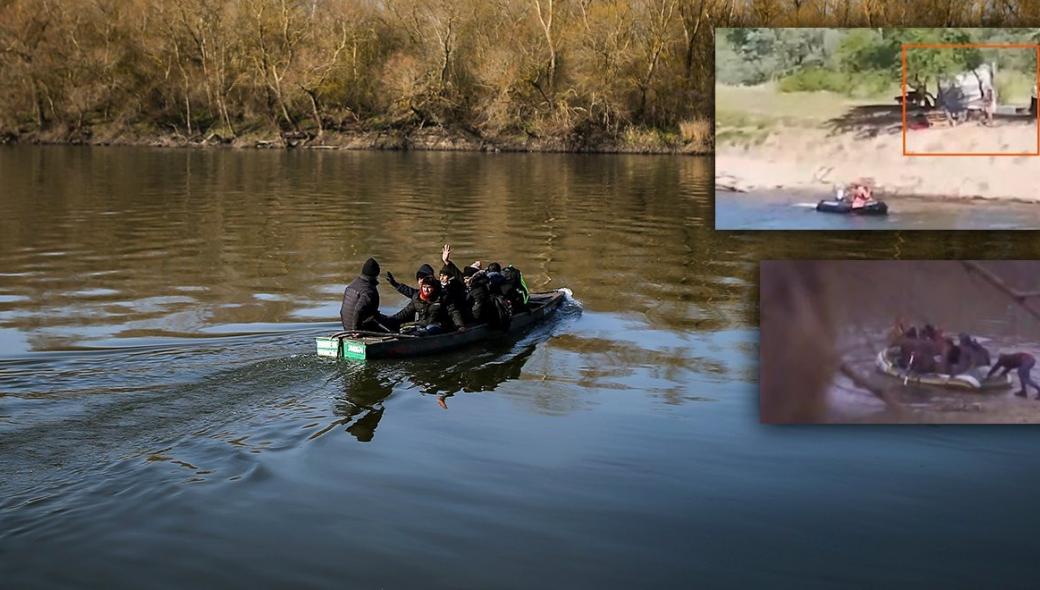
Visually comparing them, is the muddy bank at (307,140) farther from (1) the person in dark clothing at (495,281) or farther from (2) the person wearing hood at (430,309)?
(2) the person wearing hood at (430,309)

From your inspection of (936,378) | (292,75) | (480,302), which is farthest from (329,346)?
(292,75)

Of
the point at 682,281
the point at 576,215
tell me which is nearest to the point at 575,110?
the point at 576,215

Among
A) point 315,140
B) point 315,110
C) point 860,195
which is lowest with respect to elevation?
point 860,195

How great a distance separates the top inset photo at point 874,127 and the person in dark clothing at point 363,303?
317 inches

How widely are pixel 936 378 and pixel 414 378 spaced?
753cm

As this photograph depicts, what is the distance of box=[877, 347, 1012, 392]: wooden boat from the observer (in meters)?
7.91

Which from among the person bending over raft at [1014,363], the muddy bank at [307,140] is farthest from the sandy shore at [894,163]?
the muddy bank at [307,140]

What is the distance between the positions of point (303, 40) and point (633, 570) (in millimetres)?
65986

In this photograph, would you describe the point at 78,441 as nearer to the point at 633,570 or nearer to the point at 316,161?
the point at 633,570

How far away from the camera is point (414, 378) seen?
14.1 metres

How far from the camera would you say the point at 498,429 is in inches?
472

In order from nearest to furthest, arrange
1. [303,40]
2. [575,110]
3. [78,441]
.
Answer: [78,441]
[575,110]
[303,40]

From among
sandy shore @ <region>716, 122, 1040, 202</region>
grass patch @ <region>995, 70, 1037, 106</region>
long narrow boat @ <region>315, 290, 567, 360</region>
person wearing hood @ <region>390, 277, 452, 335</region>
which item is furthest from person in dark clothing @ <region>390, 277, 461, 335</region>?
grass patch @ <region>995, 70, 1037, 106</region>

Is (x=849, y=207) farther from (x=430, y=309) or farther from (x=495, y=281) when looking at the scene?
(x=495, y=281)
